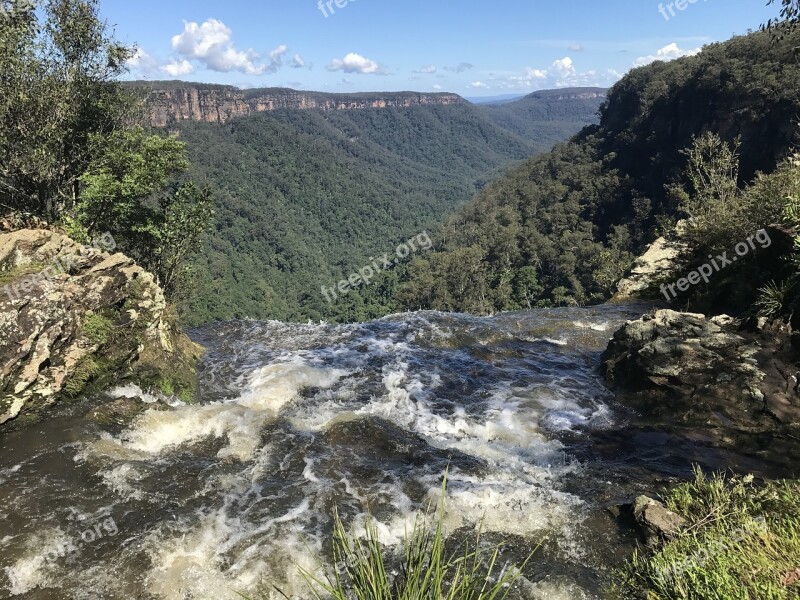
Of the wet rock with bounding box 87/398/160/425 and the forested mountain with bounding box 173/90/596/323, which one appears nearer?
the wet rock with bounding box 87/398/160/425

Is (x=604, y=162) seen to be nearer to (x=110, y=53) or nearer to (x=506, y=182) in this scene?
(x=506, y=182)

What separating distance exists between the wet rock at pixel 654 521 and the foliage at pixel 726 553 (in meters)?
0.10

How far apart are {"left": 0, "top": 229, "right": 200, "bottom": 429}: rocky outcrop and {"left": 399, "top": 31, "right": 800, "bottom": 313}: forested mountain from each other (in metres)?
38.6

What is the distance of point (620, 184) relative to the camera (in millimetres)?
69438

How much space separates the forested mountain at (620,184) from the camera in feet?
165

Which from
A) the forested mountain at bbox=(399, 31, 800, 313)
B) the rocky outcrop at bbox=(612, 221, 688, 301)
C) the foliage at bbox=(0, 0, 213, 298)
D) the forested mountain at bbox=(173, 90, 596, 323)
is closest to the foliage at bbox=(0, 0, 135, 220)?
the foliage at bbox=(0, 0, 213, 298)

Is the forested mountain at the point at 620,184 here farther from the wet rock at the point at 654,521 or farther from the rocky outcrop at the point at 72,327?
the wet rock at the point at 654,521

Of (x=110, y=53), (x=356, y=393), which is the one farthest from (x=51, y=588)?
(x=110, y=53)

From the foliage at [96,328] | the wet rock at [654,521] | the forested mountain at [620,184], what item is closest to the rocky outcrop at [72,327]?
the foliage at [96,328]

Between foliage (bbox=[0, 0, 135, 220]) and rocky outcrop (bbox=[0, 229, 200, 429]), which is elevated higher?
foliage (bbox=[0, 0, 135, 220])

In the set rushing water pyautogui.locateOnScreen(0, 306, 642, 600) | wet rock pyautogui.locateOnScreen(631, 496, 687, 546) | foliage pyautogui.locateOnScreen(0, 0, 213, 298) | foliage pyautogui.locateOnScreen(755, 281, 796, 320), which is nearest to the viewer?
wet rock pyautogui.locateOnScreen(631, 496, 687, 546)

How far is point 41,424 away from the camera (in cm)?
833

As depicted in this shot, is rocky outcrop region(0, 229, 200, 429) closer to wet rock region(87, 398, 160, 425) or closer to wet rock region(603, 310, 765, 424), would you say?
wet rock region(87, 398, 160, 425)

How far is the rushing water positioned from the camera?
567 cm
